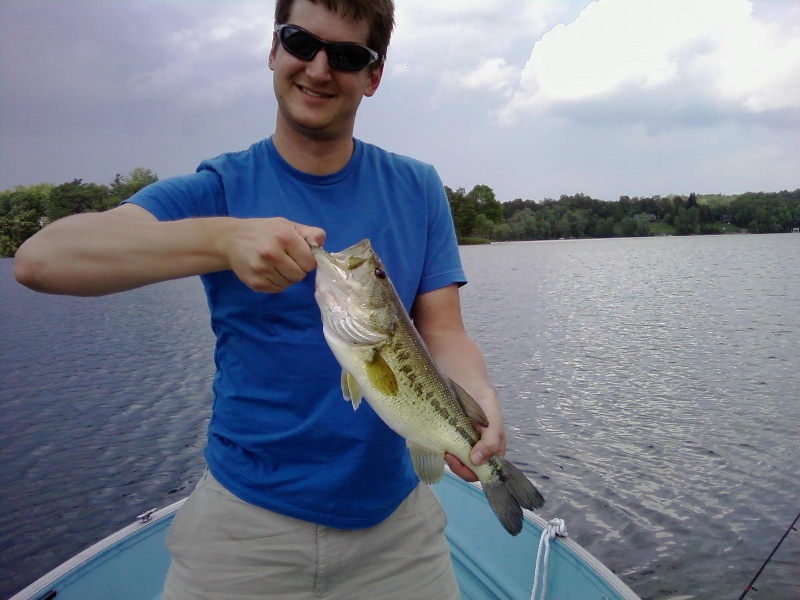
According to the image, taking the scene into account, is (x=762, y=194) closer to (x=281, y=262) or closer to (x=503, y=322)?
(x=503, y=322)

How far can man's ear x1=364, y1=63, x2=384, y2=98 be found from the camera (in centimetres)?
287

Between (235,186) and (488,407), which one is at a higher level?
(235,186)

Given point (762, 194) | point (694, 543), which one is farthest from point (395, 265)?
point (762, 194)

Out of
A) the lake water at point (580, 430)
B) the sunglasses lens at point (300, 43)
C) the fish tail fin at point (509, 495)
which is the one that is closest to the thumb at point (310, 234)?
the sunglasses lens at point (300, 43)

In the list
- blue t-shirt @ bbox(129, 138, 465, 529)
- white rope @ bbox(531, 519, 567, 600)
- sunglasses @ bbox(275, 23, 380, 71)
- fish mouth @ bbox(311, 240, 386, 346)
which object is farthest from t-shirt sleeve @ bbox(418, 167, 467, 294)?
white rope @ bbox(531, 519, 567, 600)

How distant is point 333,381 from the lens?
8.39 ft

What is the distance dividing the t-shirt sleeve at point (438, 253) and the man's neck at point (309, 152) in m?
0.48

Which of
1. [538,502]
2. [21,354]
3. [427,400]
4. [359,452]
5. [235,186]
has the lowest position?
[21,354]

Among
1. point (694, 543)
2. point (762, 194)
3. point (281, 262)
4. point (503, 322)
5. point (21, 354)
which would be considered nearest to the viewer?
point (281, 262)

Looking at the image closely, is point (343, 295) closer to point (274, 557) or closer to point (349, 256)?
point (349, 256)

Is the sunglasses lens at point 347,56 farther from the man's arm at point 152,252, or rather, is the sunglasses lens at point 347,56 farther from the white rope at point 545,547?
the white rope at point 545,547

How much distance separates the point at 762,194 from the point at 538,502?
119m

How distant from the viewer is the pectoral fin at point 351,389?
7.94 ft

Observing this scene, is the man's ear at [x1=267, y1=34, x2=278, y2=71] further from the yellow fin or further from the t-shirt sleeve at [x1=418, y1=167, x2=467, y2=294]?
the yellow fin
